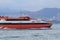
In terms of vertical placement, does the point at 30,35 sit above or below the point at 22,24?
below

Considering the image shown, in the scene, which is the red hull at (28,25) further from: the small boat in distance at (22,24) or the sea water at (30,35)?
the sea water at (30,35)

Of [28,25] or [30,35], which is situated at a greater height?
[28,25]

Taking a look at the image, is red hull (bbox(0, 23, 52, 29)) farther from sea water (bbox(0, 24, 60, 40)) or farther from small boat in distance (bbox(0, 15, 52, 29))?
sea water (bbox(0, 24, 60, 40))

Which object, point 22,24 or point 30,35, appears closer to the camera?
point 30,35

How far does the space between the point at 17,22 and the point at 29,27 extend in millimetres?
2852

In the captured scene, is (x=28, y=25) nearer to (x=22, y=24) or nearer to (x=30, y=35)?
(x=22, y=24)

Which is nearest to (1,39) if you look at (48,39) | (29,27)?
(48,39)

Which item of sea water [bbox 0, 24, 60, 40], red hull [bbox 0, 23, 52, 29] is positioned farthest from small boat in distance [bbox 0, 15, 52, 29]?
sea water [bbox 0, 24, 60, 40]

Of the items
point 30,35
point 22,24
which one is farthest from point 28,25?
point 30,35

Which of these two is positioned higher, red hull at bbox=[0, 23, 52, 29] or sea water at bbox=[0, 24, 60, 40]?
red hull at bbox=[0, 23, 52, 29]

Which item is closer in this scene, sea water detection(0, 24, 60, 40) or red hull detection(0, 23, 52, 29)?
sea water detection(0, 24, 60, 40)

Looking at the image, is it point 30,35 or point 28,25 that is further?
point 28,25

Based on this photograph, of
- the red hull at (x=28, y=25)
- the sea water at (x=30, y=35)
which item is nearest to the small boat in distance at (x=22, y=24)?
the red hull at (x=28, y=25)

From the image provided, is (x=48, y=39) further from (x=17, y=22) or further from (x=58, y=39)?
(x=17, y=22)
